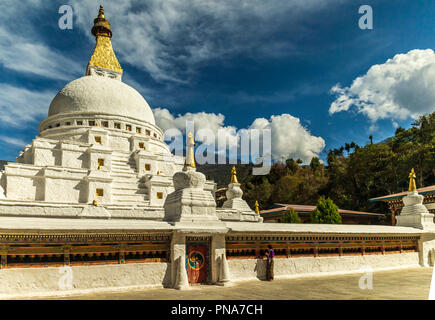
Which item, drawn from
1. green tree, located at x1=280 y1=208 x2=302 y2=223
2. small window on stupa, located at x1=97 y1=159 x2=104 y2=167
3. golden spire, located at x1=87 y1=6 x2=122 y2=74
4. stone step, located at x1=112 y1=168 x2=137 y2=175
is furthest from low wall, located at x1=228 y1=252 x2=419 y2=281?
golden spire, located at x1=87 y1=6 x2=122 y2=74

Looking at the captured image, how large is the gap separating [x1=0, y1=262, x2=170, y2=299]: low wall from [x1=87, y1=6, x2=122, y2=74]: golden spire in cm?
2830

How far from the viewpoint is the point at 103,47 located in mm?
36469

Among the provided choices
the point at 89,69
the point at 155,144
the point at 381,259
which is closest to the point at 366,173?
the point at 155,144

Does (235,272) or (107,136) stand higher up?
(107,136)

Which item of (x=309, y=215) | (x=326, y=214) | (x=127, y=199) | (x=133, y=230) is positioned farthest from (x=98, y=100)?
(x=309, y=215)

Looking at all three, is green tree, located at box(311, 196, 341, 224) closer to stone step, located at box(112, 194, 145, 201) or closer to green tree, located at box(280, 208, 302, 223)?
green tree, located at box(280, 208, 302, 223)

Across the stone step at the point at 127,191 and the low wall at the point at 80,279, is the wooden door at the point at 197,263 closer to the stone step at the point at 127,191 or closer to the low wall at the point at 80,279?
the low wall at the point at 80,279

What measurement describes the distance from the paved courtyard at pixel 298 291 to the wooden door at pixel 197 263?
1.37ft

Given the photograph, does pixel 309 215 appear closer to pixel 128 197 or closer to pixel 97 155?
pixel 128 197

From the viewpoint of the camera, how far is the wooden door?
1138 cm

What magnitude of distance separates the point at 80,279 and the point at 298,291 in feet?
19.6
